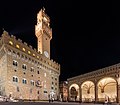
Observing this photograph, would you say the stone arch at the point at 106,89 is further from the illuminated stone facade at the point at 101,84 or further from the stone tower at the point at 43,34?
the stone tower at the point at 43,34

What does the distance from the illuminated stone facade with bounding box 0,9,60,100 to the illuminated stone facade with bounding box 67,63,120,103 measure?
1262cm

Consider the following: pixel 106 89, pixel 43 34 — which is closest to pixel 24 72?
pixel 43 34

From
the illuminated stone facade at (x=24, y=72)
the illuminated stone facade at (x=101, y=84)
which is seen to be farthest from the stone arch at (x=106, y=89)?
the illuminated stone facade at (x=24, y=72)

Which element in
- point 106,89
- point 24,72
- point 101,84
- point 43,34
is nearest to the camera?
point 24,72

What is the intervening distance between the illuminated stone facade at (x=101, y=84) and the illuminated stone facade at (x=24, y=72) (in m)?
12.6

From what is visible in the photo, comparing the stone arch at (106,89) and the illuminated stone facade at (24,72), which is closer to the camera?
the illuminated stone facade at (24,72)

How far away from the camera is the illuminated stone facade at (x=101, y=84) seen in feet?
217

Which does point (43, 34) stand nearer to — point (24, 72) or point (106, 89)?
point (24, 72)

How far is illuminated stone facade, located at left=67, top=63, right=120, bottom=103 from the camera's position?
66.0m

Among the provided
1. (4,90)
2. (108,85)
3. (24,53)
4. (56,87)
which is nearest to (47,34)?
(56,87)

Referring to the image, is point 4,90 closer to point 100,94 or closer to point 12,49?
point 12,49

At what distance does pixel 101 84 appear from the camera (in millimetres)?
81000

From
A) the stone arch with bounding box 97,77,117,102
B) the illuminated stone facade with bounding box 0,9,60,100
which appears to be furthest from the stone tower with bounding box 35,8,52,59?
the stone arch with bounding box 97,77,117,102

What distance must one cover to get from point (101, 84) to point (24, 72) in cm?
3004
